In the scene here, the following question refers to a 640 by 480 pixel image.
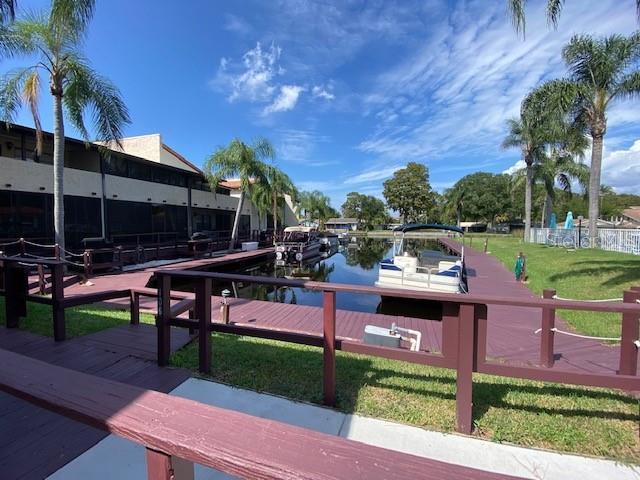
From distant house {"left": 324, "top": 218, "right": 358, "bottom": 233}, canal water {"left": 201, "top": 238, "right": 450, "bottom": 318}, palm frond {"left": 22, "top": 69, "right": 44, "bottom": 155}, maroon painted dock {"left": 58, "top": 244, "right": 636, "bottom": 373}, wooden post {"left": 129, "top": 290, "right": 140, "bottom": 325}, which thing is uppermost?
palm frond {"left": 22, "top": 69, "right": 44, "bottom": 155}

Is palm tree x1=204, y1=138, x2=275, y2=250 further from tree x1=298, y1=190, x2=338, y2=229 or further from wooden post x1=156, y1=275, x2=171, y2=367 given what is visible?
tree x1=298, y1=190, x2=338, y2=229

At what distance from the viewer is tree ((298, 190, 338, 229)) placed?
61469mm

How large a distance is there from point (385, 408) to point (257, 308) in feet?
19.9

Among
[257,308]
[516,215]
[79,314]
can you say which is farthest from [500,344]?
[516,215]

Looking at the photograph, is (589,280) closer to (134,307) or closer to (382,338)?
(382,338)

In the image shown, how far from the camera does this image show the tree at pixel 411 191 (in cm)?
6994

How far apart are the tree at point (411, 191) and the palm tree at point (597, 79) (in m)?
54.6

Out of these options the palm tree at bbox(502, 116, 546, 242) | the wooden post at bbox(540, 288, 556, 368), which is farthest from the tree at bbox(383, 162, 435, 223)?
the wooden post at bbox(540, 288, 556, 368)

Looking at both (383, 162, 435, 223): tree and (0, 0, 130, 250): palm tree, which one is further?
(383, 162, 435, 223): tree

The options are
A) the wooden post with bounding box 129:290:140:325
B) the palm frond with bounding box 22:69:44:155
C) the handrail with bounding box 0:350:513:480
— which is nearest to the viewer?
the handrail with bounding box 0:350:513:480

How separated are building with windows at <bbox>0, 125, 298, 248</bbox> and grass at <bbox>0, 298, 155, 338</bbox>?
8305mm

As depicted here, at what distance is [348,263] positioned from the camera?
26.4 meters

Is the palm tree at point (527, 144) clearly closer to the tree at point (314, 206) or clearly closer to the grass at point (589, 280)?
the grass at point (589, 280)

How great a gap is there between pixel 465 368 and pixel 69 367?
162 inches
